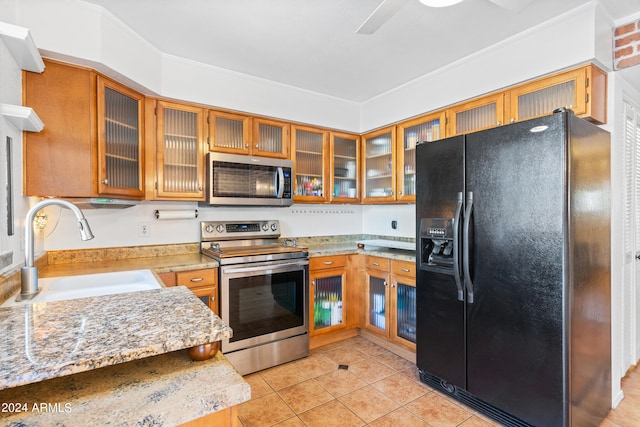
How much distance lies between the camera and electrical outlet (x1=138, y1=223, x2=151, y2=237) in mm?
2672

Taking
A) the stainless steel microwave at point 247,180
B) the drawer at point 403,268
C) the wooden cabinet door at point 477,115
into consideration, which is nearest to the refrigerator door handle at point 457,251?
the drawer at point 403,268

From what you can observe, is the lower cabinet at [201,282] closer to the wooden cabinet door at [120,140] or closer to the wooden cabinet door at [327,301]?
the wooden cabinet door at [120,140]

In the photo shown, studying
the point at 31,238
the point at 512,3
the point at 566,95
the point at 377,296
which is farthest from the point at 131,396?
the point at 566,95

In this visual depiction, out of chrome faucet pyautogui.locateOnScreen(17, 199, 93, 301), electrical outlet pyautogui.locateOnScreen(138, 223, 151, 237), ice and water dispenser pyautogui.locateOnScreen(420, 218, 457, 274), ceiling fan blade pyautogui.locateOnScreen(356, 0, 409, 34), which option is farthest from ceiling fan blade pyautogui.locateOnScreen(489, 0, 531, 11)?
electrical outlet pyautogui.locateOnScreen(138, 223, 151, 237)

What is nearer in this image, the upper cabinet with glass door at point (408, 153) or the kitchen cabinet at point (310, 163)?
the upper cabinet with glass door at point (408, 153)

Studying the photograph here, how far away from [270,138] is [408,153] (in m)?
1.37

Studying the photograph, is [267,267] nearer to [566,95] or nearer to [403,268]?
[403,268]

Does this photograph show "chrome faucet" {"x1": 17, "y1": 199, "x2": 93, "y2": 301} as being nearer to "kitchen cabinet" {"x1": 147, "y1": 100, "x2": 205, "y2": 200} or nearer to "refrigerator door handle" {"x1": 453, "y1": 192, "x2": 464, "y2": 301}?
"kitchen cabinet" {"x1": 147, "y1": 100, "x2": 205, "y2": 200}

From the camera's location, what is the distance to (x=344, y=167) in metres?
3.62

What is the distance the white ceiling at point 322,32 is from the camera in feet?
6.34

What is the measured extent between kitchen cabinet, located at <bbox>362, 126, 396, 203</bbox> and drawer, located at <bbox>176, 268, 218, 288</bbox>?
188 cm

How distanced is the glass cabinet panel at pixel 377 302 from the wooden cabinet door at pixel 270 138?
1.51 meters

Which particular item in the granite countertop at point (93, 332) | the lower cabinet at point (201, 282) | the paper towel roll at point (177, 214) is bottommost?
the lower cabinet at point (201, 282)

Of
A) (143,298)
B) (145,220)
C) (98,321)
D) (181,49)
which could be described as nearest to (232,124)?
(181,49)
